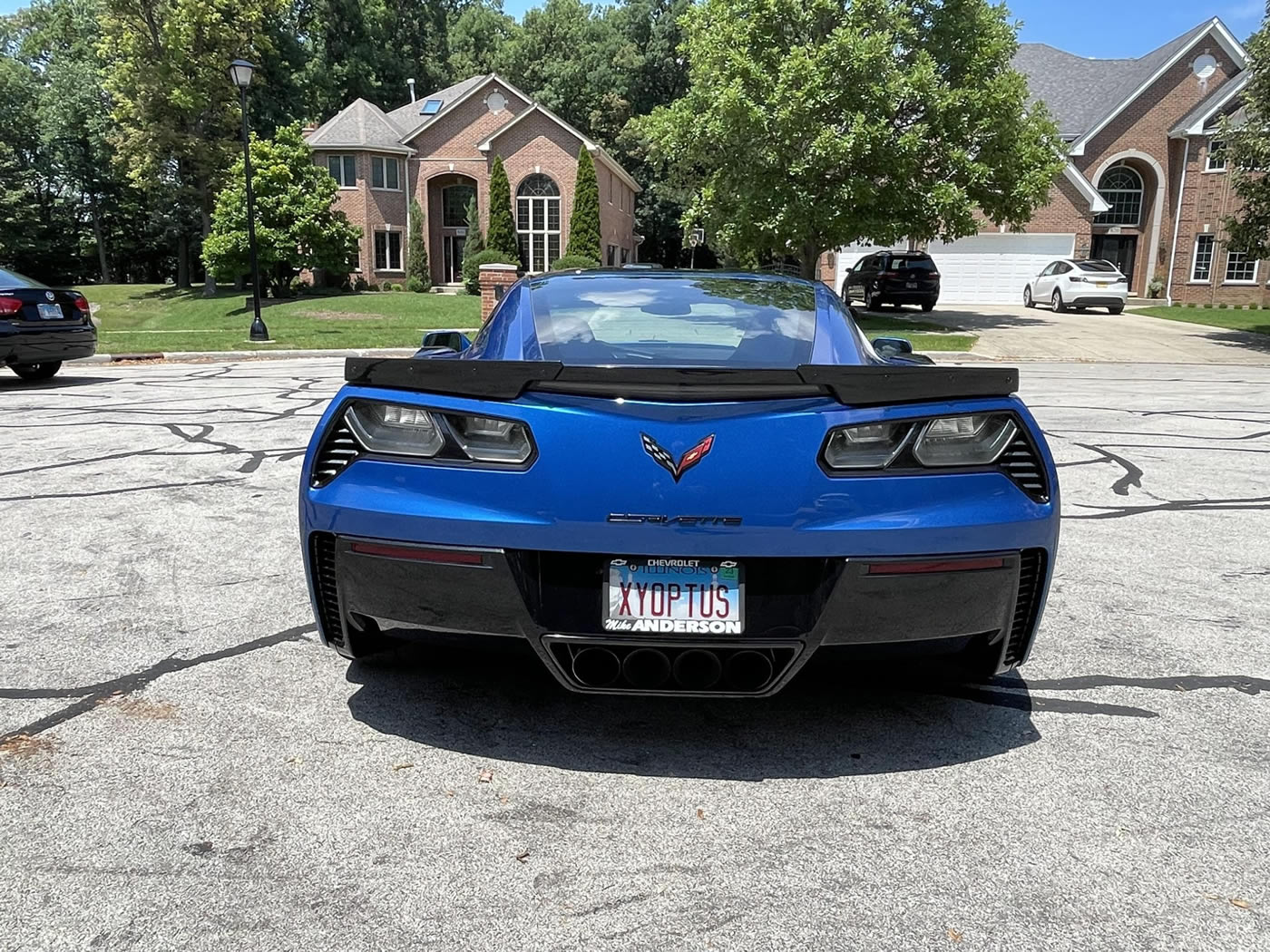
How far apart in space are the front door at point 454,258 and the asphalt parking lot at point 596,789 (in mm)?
41888

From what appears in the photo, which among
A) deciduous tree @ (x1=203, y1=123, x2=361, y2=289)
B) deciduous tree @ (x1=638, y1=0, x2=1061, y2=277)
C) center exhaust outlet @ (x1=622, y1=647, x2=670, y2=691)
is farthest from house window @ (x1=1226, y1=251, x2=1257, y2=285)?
center exhaust outlet @ (x1=622, y1=647, x2=670, y2=691)

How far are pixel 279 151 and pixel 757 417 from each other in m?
34.9

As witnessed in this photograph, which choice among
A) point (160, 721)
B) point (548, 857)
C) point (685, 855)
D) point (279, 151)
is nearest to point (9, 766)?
point (160, 721)

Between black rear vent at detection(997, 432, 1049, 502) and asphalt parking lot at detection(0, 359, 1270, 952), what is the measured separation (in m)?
0.79

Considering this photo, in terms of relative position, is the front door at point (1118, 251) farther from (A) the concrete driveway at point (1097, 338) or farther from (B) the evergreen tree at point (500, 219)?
(B) the evergreen tree at point (500, 219)

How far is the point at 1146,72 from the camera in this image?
37688 mm

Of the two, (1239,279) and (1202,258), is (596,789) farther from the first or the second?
(1202,258)

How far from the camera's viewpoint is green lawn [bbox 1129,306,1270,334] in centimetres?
2692

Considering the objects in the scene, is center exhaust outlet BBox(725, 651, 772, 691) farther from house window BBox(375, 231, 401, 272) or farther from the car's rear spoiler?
house window BBox(375, 231, 401, 272)

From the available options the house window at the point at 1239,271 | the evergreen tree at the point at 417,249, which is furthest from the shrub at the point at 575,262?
the house window at the point at 1239,271

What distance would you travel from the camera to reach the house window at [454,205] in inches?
1732

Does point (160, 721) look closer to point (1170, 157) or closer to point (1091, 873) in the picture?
point (1091, 873)

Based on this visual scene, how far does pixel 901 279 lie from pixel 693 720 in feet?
86.1

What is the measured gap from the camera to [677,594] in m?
2.57
